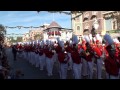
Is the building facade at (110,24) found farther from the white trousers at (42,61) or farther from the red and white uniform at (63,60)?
the red and white uniform at (63,60)

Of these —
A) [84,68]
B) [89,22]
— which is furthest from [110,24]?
[84,68]

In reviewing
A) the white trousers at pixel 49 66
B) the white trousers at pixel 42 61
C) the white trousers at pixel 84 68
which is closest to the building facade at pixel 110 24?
the white trousers at pixel 42 61

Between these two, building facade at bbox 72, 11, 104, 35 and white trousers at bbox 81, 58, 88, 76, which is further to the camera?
building facade at bbox 72, 11, 104, 35

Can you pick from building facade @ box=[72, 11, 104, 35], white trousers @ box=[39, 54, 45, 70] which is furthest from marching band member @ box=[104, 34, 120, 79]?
building facade @ box=[72, 11, 104, 35]

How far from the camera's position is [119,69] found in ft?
26.3

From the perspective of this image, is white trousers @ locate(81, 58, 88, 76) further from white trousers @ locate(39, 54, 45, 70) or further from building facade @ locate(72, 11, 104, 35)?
building facade @ locate(72, 11, 104, 35)

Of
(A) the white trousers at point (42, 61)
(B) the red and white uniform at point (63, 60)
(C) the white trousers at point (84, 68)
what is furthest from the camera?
(A) the white trousers at point (42, 61)

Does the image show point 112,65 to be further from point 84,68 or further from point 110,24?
point 110,24

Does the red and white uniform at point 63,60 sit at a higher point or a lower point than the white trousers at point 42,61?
higher
